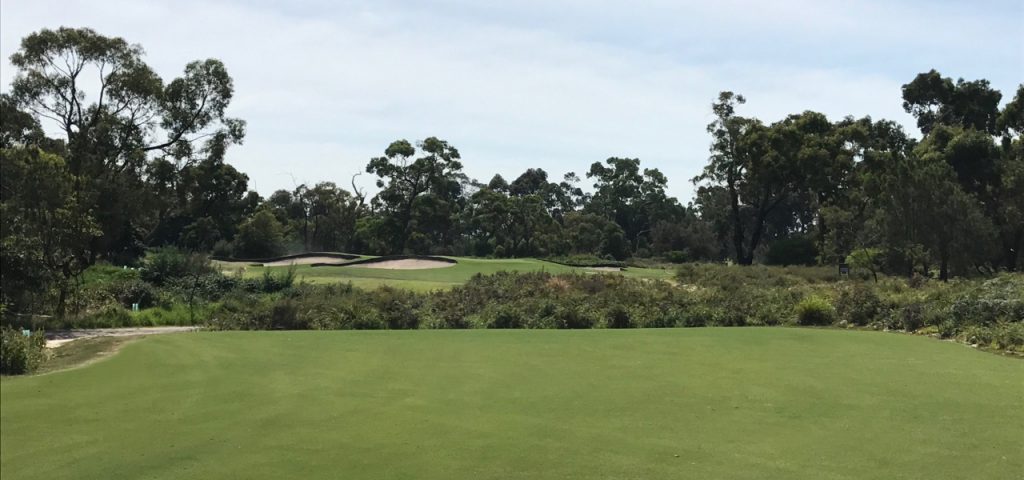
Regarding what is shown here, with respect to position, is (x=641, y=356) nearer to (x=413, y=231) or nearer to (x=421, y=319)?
(x=421, y=319)

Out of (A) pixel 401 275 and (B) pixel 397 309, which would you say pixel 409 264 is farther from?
(B) pixel 397 309

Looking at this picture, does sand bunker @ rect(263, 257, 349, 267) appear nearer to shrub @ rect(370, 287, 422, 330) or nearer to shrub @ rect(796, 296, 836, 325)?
shrub @ rect(370, 287, 422, 330)

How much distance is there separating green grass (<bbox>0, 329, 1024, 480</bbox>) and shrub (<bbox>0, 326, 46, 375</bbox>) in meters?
0.46

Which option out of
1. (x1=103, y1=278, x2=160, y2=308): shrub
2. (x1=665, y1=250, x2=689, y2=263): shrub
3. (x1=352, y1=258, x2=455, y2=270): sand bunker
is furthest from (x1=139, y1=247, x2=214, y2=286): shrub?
(x1=665, y1=250, x2=689, y2=263): shrub

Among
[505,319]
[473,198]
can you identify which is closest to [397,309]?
[505,319]

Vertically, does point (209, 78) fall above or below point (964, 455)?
above

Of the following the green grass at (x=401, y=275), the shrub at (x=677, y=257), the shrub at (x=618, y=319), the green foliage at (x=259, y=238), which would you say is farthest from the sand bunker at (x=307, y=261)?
the shrub at (x=618, y=319)

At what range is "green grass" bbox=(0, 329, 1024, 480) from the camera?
20.4ft

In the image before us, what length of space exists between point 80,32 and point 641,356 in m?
18.6

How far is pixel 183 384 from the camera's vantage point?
8789mm

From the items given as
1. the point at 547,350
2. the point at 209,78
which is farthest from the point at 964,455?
the point at 209,78

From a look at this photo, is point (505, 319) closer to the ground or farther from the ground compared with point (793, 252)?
closer to the ground

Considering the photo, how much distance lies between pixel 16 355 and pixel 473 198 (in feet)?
191

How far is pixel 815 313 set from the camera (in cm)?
1955
